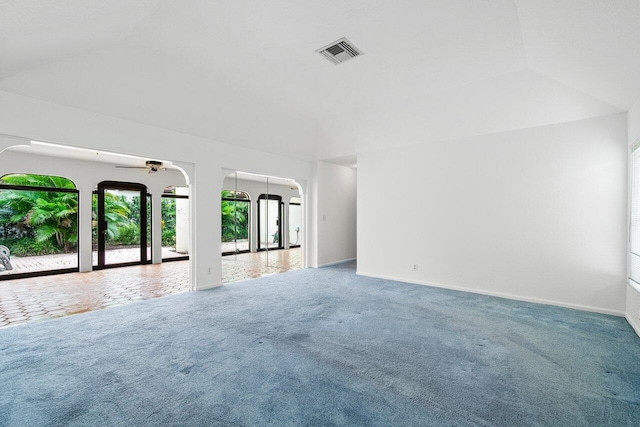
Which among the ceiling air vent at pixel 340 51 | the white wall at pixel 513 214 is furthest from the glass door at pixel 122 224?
the ceiling air vent at pixel 340 51

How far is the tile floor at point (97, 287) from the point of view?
14.1ft

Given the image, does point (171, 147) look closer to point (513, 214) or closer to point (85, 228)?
point (85, 228)

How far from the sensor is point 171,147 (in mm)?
4969

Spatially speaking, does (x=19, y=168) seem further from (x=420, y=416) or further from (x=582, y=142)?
(x=582, y=142)

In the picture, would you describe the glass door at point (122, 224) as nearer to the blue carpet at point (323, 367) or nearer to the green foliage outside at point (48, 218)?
the green foliage outside at point (48, 218)

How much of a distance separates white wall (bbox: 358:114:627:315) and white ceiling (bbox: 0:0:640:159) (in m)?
0.39

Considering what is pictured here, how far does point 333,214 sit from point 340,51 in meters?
4.77

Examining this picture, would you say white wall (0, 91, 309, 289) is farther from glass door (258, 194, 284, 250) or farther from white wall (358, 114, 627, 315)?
glass door (258, 194, 284, 250)

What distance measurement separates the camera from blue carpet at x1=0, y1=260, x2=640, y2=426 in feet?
6.63

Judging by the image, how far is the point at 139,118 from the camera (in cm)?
446

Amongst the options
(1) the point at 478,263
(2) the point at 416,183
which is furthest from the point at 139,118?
(1) the point at 478,263

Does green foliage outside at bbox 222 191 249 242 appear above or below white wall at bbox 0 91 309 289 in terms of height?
below

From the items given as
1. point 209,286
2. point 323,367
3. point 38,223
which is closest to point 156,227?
point 38,223

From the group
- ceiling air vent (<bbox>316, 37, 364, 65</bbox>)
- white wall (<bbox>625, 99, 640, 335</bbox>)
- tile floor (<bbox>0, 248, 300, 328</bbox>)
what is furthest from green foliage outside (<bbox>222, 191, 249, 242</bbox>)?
white wall (<bbox>625, 99, 640, 335</bbox>)
